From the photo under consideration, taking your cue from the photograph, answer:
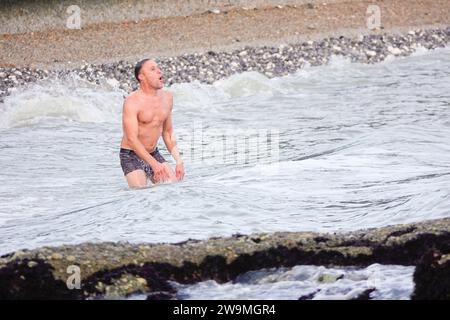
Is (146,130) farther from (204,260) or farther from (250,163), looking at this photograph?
(204,260)

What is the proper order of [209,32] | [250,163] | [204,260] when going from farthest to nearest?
[209,32], [250,163], [204,260]

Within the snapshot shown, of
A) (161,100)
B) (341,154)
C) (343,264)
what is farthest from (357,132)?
(343,264)

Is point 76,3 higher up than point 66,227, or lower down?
higher up

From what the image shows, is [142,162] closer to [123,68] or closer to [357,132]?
[357,132]

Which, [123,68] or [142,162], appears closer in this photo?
[142,162]

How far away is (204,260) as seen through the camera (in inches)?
262

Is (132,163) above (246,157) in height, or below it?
above

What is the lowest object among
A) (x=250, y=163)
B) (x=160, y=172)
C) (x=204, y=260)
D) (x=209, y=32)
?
(x=204, y=260)

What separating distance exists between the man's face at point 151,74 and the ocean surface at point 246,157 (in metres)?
0.82

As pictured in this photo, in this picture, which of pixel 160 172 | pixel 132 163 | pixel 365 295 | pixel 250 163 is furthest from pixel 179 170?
pixel 365 295

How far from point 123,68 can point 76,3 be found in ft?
13.8

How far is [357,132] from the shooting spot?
1186 cm

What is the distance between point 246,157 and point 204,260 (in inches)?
172

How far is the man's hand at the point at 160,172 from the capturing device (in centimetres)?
827
